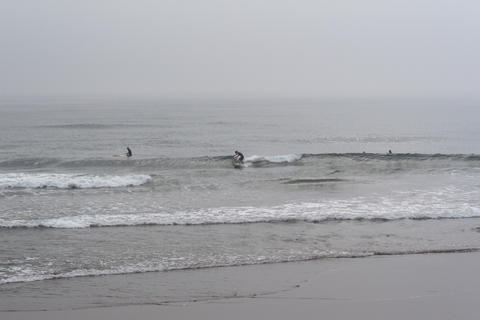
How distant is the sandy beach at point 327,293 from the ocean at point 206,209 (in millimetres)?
485

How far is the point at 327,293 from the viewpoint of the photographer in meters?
10.1

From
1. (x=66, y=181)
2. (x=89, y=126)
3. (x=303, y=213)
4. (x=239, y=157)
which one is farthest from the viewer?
(x=89, y=126)

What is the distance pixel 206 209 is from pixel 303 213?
3.47 metres

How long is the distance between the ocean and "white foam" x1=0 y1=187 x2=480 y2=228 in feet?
0.21

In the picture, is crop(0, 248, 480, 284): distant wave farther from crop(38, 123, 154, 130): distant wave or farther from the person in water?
crop(38, 123, 154, 130): distant wave

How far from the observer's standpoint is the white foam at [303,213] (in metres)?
16.3

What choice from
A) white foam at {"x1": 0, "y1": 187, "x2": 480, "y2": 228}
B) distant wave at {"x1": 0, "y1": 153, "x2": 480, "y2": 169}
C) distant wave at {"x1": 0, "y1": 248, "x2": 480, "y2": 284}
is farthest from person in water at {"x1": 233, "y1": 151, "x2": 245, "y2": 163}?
distant wave at {"x1": 0, "y1": 248, "x2": 480, "y2": 284}

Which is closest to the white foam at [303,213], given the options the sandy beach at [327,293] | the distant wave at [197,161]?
the sandy beach at [327,293]

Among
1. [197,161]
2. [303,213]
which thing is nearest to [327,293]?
[303,213]

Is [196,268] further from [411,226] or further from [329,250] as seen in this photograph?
[411,226]

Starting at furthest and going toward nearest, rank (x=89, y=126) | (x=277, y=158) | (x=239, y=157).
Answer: (x=89, y=126)
(x=277, y=158)
(x=239, y=157)

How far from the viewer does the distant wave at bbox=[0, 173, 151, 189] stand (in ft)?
77.8

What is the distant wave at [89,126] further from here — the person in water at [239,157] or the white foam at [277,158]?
the person in water at [239,157]

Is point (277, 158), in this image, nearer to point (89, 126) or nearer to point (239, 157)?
point (239, 157)
